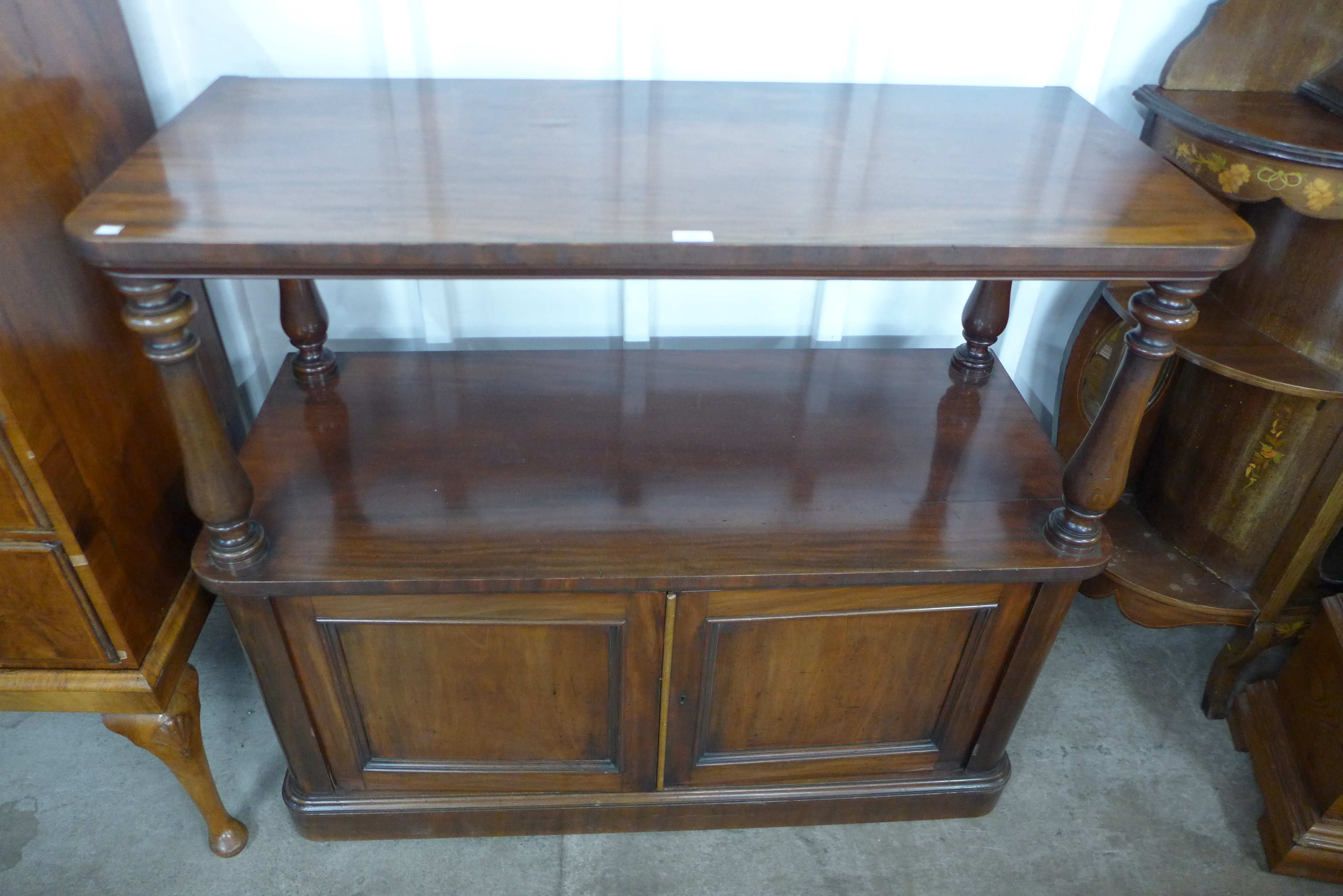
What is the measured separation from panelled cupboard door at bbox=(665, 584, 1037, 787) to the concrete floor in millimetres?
161

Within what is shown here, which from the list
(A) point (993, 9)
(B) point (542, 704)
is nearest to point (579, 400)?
(B) point (542, 704)

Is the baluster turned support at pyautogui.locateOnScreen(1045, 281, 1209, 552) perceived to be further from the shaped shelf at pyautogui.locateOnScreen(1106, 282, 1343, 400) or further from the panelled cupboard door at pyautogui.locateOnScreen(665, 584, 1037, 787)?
Answer: the shaped shelf at pyautogui.locateOnScreen(1106, 282, 1343, 400)

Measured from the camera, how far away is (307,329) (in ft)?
5.34

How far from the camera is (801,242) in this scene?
108 cm

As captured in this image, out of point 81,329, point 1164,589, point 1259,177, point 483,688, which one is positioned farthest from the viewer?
point 1164,589

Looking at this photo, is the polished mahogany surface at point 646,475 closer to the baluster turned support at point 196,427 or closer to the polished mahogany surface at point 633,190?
the baluster turned support at point 196,427

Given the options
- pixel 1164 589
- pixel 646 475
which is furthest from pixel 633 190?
pixel 1164 589

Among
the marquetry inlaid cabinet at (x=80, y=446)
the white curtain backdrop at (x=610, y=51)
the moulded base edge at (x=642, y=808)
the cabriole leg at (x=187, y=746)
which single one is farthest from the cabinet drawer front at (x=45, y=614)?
the white curtain backdrop at (x=610, y=51)

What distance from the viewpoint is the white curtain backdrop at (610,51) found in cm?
154

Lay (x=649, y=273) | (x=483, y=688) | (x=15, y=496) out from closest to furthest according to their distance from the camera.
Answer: (x=649, y=273), (x=15, y=496), (x=483, y=688)

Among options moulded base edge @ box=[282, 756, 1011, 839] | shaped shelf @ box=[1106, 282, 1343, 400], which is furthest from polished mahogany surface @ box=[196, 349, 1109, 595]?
moulded base edge @ box=[282, 756, 1011, 839]

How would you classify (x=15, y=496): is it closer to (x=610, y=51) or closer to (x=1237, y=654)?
(x=610, y=51)

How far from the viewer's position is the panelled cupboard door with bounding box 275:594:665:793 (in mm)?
1405

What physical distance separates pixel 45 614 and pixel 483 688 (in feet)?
1.99
